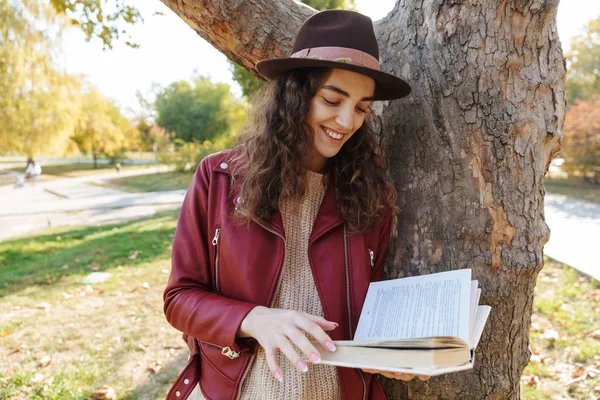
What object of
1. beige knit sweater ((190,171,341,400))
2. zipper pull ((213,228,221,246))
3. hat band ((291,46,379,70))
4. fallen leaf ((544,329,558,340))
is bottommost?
fallen leaf ((544,329,558,340))

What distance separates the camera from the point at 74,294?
493 cm

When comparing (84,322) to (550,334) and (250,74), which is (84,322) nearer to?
(250,74)

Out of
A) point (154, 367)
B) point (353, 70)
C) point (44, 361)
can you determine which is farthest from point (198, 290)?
point (44, 361)

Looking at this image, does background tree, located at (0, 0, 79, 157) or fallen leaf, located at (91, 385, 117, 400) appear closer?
fallen leaf, located at (91, 385, 117, 400)

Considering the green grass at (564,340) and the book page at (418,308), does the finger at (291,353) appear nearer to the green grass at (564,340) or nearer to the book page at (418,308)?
the book page at (418,308)

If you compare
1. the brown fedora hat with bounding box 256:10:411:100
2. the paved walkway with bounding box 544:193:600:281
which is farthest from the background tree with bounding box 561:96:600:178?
the brown fedora hat with bounding box 256:10:411:100

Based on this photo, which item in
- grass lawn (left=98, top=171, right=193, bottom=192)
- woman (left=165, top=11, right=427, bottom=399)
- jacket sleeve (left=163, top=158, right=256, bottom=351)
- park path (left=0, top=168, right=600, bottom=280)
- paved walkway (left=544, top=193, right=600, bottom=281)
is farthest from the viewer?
grass lawn (left=98, top=171, right=193, bottom=192)

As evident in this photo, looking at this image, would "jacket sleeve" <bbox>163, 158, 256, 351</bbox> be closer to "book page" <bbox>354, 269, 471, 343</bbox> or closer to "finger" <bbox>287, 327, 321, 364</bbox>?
"finger" <bbox>287, 327, 321, 364</bbox>

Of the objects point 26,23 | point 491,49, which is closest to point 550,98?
point 491,49

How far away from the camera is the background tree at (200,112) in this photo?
29.0 m

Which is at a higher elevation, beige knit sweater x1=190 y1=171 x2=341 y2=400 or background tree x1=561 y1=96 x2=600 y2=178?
background tree x1=561 y1=96 x2=600 y2=178

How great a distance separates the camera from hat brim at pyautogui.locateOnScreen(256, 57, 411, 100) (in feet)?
4.87

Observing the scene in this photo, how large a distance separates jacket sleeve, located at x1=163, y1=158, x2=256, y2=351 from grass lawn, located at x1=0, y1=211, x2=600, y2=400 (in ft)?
7.00

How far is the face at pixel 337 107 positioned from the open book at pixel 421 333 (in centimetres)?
67
